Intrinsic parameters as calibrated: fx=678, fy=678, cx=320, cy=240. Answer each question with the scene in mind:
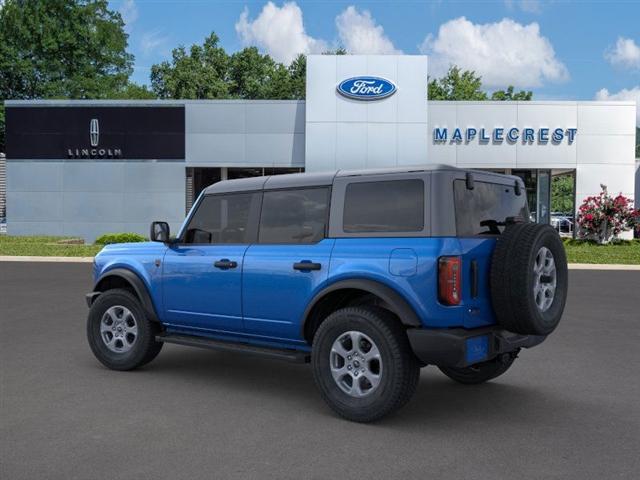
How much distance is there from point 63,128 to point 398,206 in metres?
28.5

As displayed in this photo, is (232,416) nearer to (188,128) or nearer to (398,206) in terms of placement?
(398,206)

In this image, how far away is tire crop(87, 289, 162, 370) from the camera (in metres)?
6.68

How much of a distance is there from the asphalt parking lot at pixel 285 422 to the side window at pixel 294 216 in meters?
1.39

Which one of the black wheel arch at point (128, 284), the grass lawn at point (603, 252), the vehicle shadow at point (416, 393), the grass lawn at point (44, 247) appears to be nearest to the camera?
the vehicle shadow at point (416, 393)

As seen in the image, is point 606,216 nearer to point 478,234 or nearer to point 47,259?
point 47,259

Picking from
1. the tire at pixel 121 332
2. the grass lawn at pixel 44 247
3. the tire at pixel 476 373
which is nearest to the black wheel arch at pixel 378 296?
the tire at pixel 476 373

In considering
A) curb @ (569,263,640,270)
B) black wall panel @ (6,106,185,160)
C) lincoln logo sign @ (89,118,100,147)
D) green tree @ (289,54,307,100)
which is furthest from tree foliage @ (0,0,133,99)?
curb @ (569,263,640,270)

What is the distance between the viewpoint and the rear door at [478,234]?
486 centimetres

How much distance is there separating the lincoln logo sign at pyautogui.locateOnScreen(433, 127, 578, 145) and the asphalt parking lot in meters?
22.1

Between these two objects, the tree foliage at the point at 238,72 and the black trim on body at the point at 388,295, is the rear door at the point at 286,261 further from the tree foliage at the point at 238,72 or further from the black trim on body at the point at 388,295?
the tree foliage at the point at 238,72

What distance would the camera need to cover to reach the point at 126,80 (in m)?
60.5

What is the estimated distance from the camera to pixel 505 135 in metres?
29.4

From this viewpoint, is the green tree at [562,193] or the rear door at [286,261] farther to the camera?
the green tree at [562,193]

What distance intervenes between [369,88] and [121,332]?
22479mm
